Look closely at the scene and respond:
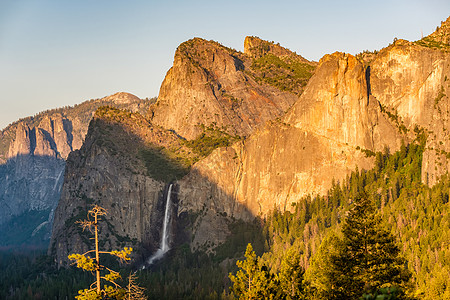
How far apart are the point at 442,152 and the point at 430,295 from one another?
104103 millimetres

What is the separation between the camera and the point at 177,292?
589 ft

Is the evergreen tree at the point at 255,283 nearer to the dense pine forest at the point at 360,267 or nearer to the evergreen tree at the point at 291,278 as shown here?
the dense pine forest at the point at 360,267

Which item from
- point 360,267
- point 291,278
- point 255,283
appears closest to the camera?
point 360,267

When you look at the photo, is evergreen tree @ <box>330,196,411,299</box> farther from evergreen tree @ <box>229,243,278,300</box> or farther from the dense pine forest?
evergreen tree @ <box>229,243,278,300</box>

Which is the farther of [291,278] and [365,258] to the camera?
[291,278]

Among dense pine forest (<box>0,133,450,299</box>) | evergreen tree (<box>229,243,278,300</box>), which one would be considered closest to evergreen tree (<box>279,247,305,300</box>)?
dense pine forest (<box>0,133,450,299</box>)

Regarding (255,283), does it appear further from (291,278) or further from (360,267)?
(360,267)

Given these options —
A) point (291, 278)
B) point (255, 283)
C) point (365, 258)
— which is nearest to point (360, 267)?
point (365, 258)

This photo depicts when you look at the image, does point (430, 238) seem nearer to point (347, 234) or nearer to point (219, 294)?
point (219, 294)

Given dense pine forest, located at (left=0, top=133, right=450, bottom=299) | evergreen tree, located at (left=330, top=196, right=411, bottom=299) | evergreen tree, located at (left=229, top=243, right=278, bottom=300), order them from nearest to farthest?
evergreen tree, located at (left=330, top=196, right=411, bottom=299)
dense pine forest, located at (left=0, top=133, right=450, bottom=299)
evergreen tree, located at (left=229, top=243, right=278, bottom=300)

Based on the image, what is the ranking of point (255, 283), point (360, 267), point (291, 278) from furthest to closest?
1. point (291, 278)
2. point (255, 283)
3. point (360, 267)

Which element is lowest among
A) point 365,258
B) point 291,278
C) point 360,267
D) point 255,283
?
point 255,283

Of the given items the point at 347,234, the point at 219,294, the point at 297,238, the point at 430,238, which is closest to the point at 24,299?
the point at 219,294

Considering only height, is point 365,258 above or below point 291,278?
above
